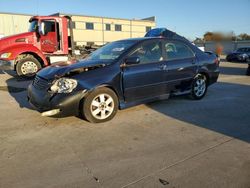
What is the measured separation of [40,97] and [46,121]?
0.56 m

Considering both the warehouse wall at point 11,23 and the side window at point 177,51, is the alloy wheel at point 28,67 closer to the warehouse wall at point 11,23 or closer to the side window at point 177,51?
the side window at point 177,51

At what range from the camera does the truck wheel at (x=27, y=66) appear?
954cm

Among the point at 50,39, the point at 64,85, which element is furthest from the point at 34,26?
the point at 64,85

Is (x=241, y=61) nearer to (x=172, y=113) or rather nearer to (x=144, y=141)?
(x=172, y=113)

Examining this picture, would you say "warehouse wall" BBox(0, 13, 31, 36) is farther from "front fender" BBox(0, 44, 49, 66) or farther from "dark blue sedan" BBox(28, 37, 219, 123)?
"dark blue sedan" BBox(28, 37, 219, 123)

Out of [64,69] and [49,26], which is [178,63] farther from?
[49,26]

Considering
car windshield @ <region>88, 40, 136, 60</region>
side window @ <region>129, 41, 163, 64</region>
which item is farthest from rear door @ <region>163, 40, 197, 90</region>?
car windshield @ <region>88, 40, 136, 60</region>

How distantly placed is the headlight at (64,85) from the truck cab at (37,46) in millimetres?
5910

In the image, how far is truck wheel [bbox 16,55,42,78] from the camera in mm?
9539

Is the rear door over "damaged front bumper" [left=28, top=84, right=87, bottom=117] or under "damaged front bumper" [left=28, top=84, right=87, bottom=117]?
over

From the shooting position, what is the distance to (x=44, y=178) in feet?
9.36

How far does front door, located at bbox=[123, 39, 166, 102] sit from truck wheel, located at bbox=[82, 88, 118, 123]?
1.17 feet

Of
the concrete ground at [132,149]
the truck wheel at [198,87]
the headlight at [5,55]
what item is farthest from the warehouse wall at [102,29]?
the concrete ground at [132,149]

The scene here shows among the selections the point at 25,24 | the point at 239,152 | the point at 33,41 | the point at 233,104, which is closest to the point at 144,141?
the point at 239,152
